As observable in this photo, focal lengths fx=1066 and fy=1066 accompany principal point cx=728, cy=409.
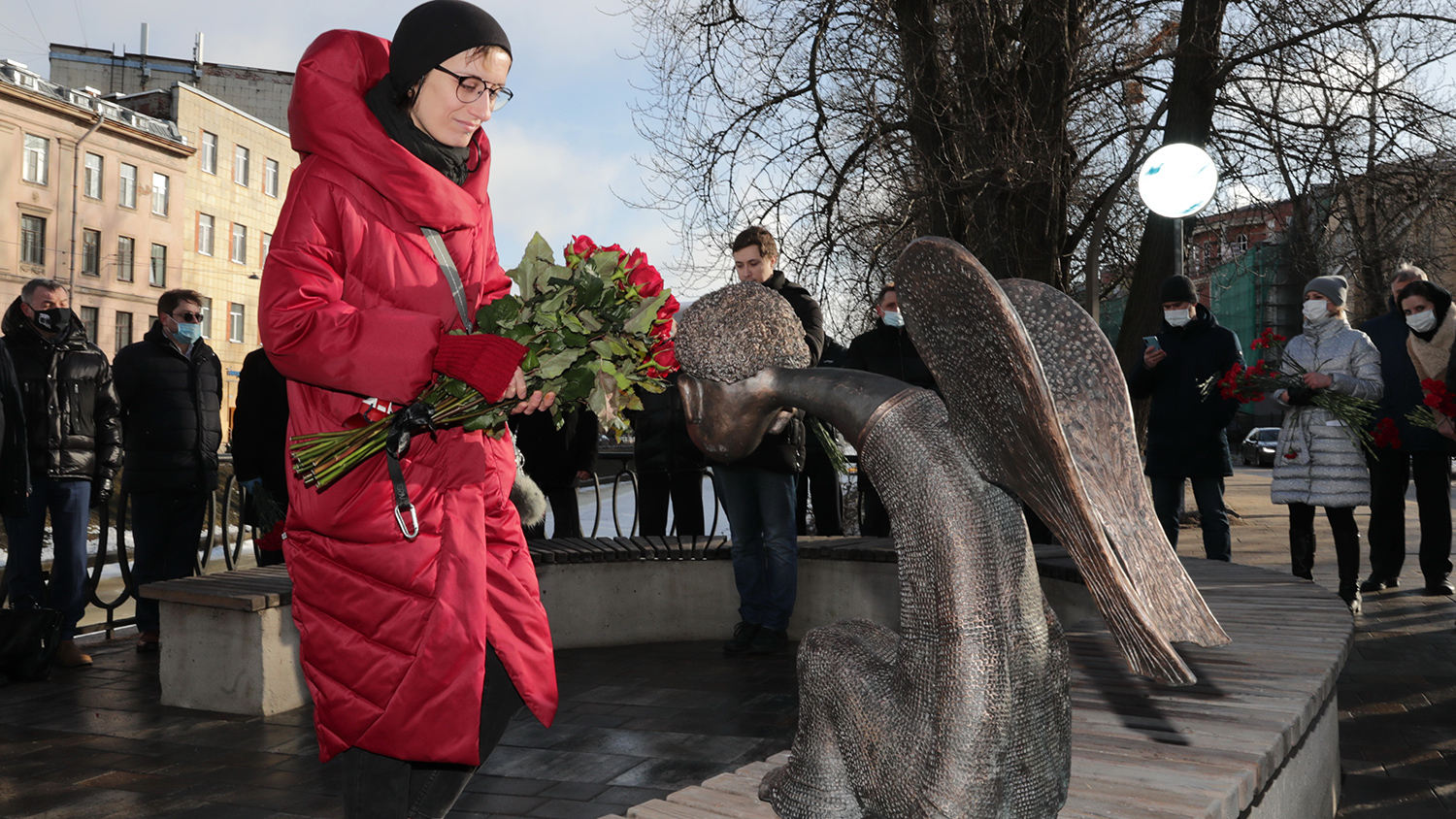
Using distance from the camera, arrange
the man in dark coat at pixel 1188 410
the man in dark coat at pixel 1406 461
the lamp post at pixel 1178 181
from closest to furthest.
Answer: the man in dark coat at pixel 1188 410 < the man in dark coat at pixel 1406 461 < the lamp post at pixel 1178 181

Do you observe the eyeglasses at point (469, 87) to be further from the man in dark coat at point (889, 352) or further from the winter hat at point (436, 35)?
the man in dark coat at point (889, 352)

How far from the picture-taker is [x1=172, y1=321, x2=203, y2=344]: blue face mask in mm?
6414

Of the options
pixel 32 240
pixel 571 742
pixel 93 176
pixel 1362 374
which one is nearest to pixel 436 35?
pixel 571 742

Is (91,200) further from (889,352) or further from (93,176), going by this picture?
(889,352)

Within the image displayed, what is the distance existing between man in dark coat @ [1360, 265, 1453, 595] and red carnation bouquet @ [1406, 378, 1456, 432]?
51 cm

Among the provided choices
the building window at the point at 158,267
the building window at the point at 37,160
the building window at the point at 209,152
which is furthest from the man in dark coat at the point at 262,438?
the building window at the point at 209,152

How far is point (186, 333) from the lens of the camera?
644cm

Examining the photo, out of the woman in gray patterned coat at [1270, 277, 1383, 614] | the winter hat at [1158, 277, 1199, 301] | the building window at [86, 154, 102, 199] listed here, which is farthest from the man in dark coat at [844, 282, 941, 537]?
the building window at [86, 154, 102, 199]

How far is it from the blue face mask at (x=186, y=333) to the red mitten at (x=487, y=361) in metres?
5.19

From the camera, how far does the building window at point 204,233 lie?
45.4m

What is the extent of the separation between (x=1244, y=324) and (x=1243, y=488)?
168 feet

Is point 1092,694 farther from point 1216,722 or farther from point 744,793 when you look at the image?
point 744,793

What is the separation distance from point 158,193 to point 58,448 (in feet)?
139

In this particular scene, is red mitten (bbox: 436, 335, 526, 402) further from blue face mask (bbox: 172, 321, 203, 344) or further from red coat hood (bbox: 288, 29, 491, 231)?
blue face mask (bbox: 172, 321, 203, 344)
